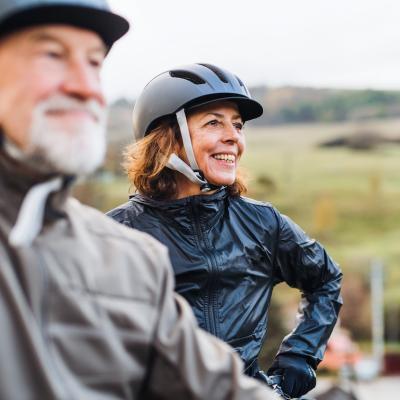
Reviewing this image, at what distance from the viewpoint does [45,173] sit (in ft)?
7.84

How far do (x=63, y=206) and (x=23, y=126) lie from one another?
0.76ft

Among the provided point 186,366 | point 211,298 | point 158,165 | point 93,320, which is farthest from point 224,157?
point 93,320

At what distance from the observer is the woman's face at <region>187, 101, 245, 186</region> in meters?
4.61

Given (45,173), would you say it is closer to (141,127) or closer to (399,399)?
(141,127)

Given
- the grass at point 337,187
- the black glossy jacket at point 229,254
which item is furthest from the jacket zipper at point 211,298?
the grass at point 337,187

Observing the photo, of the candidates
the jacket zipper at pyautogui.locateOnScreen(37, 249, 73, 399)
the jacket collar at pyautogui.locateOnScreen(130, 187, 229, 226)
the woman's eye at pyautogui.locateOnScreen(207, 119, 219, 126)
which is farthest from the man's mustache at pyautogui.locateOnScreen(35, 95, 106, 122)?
the woman's eye at pyautogui.locateOnScreen(207, 119, 219, 126)

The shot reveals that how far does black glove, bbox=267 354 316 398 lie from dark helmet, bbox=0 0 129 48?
2.68m

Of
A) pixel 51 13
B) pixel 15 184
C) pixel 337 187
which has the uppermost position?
pixel 51 13

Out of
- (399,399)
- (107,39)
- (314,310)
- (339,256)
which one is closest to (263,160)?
(339,256)

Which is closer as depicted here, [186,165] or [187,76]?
[186,165]

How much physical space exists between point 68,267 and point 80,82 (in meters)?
0.48

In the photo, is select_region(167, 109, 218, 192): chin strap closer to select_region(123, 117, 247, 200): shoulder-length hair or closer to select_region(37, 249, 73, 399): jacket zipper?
select_region(123, 117, 247, 200): shoulder-length hair

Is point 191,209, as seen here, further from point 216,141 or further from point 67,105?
point 67,105

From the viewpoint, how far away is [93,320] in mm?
2393
